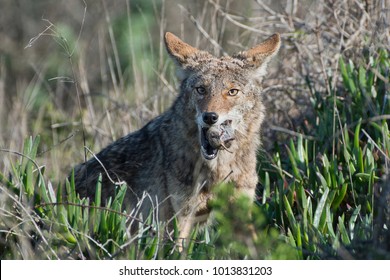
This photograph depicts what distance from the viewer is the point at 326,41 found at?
7.89m

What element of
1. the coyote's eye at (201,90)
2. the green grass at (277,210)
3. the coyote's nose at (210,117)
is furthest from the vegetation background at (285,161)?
the coyote's eye at (201,90)

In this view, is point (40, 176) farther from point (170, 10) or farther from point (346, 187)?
point (170, 10)

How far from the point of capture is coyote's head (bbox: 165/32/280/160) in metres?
5.55

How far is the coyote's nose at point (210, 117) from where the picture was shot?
17.6ft

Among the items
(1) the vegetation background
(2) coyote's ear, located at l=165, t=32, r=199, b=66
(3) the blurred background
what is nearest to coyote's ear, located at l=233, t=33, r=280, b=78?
(2) coyote's ear, located at l=165, t=32, r=199, b=66

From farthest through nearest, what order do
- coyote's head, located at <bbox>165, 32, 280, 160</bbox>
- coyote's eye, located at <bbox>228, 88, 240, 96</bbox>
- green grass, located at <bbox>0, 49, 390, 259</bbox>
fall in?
coyote's eye, located at <bbox>228, 88, 240, 96</bbox>
coyote's head, located at <bbox>165, 32, 280, 160</bbox>
green grass, located at <bbox>0, 49, 390, 259</bbox>

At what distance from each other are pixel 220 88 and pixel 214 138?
387 mm

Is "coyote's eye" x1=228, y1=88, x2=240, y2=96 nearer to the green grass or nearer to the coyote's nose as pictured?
the coyote's nose

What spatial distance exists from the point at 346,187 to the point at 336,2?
2.59 m

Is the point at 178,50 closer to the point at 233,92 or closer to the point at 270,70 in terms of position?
the point at 233,92

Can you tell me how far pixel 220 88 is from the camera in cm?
570

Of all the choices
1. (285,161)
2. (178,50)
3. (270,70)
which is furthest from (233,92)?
(270,70)

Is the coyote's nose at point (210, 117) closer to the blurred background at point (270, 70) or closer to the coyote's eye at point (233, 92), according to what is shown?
the coyote's eye at point (233, 92)
